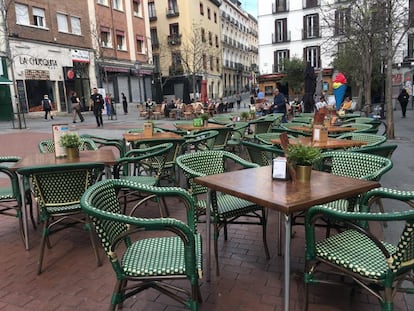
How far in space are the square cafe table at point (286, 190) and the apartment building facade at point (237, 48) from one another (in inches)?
1724

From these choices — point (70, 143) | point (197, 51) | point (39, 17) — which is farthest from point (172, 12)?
point (70, 143)

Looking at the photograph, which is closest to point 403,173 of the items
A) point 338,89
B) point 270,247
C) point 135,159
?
point 270,247

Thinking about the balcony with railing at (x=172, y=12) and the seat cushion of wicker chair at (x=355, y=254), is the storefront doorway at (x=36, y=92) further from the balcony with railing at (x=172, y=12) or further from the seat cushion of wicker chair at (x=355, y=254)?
the seat cushion of wicker chair at (x=355, y=254)

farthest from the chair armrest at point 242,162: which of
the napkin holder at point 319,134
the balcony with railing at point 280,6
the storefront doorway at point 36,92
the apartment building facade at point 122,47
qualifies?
the balcony with railing at point 280,6

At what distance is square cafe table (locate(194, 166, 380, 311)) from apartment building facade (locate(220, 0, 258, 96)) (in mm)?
43789

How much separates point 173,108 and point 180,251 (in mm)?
19364

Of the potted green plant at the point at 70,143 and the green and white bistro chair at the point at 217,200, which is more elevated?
the potted green plant at the point at 70,143

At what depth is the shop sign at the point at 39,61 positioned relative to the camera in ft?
64.3

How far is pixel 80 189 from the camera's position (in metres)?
3.01

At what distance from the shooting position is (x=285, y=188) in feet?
7.34

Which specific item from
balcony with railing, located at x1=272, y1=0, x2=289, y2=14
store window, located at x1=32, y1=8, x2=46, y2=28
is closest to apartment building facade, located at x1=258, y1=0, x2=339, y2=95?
balcony with railing, located at x1=272, y1=0, x2=289, y2=14

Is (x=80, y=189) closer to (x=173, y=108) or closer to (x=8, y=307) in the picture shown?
(x=8, y=307)

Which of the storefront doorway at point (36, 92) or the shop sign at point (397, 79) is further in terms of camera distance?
the shop sign at point (397, 79)

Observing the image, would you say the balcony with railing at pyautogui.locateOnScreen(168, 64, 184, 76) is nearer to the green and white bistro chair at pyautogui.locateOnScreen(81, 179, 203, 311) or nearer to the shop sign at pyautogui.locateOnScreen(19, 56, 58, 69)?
the shop sign at pyautogui.locateOnScreen(19, 56, 58, 69)
